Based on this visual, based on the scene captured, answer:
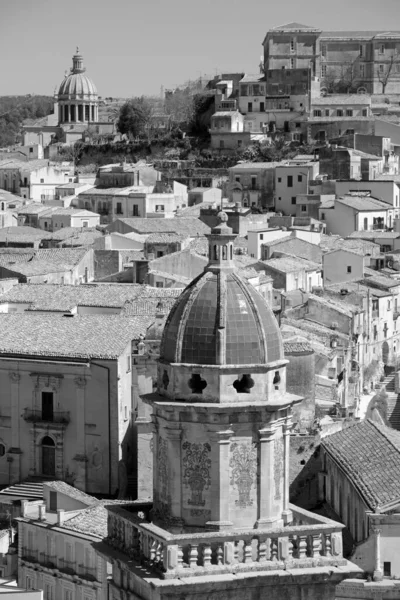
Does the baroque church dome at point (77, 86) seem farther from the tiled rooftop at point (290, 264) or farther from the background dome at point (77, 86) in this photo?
the tiled rooftop at point (290, 264)

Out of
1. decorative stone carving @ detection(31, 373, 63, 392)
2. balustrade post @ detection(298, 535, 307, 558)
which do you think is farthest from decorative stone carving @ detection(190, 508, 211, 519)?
decorative stone carving @ detection(31, 373, 63, 392)

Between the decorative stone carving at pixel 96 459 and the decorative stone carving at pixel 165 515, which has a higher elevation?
the decorative stone carving at pixel 165 515

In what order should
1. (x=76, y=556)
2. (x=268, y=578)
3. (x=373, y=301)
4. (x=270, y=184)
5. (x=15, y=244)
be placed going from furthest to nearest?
(x=270, y=184) < (x=15, y=244) < (x=373, y=301) < (x=76, y=556) < (x=268, y=578)

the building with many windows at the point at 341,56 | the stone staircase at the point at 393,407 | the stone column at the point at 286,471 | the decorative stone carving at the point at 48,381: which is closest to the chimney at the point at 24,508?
the decorative stone carving at the point at 48,381

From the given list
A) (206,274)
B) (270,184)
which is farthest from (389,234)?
(206,274)

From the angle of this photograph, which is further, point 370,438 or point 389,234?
point 389,234

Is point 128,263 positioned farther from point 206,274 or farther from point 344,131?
point 206,274

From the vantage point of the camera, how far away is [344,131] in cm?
9712

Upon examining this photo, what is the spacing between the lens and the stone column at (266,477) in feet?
45.0

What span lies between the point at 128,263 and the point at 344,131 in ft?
118

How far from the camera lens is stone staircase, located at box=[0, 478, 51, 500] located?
1436 inches

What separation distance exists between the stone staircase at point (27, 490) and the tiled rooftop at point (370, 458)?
6760 mm

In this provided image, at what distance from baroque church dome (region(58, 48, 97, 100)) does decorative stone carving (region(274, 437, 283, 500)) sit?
11163cm

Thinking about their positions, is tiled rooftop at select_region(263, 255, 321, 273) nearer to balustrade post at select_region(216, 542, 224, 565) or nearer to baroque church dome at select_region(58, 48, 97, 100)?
balustrade post at select_region(216, 542, 224, 565)
